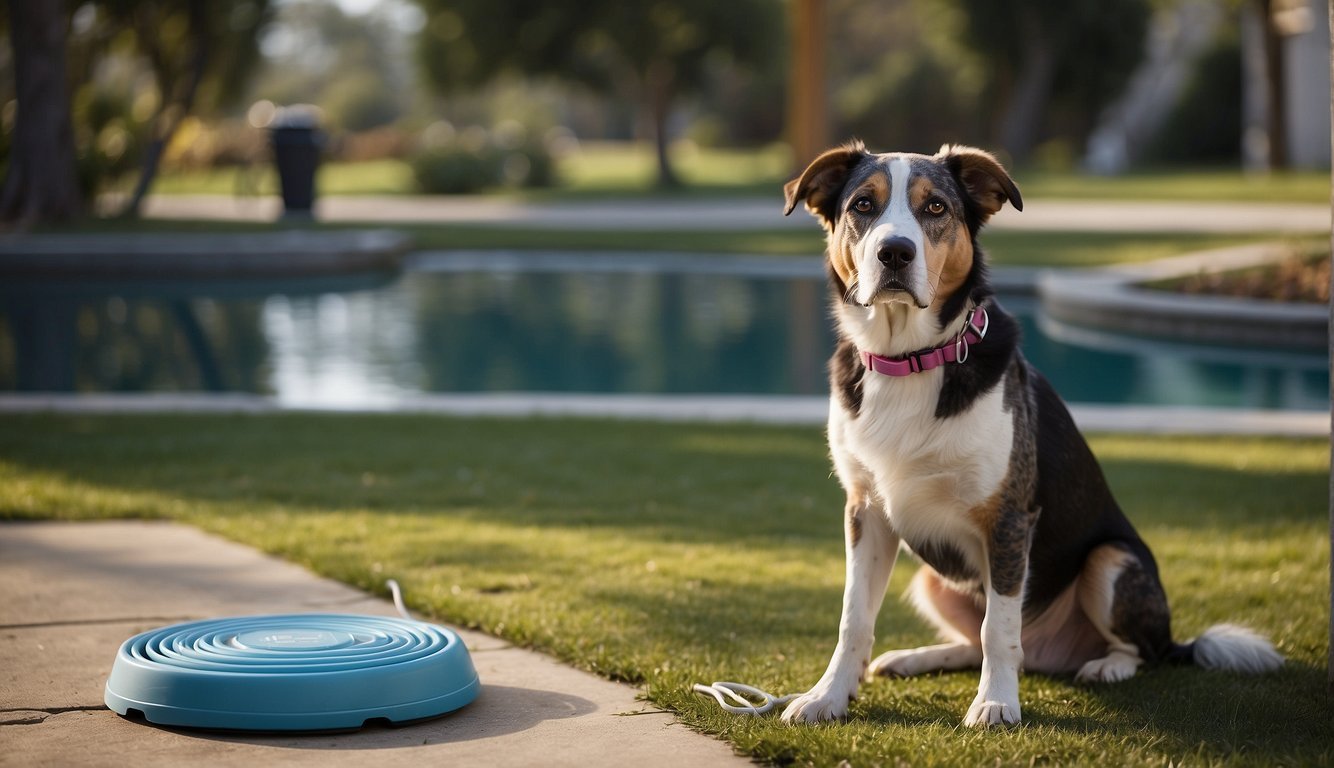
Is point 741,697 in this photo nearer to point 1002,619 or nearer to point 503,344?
point 1002,619

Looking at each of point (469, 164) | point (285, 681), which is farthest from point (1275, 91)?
point (285, 681)

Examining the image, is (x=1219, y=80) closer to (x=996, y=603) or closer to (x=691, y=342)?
(x=691, y=342)

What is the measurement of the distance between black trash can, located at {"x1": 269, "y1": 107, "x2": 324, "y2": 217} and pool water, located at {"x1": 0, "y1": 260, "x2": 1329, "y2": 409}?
8.21 metres

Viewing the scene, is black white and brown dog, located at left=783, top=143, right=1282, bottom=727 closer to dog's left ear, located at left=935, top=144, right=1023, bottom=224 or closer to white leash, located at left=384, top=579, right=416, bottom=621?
dog's left ear, located at left=935, top=144, right=1023, bottom=224

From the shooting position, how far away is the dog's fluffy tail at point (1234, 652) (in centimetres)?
459

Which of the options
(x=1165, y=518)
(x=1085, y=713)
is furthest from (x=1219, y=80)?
(x=1085, y=713)

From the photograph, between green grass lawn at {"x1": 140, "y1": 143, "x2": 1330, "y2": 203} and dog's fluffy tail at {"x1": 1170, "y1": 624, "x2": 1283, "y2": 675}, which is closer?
dog's fluffy tail at {"x1": 1170, "y1": 624, "x2": 1283, "y2": 675}

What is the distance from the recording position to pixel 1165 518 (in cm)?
694

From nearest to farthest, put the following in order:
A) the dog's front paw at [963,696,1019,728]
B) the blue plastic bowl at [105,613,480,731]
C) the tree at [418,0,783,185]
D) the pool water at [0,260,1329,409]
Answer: the blue plastic bowl at [105,613,480,731], the dog's front paw at [963,696,1019,728], the pool water at [0,260,1329,409], the tree at [418,0,783,185]

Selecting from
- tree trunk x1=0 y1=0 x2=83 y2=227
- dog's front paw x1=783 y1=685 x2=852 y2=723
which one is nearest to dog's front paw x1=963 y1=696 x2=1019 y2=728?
dog's front paw x1=783 y1=685 x2=852 y2=723

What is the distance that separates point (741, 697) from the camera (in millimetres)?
4199

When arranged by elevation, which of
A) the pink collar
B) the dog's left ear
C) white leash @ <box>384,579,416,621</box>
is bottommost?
Answer: white leash @ <box>384,579,416,621</box>

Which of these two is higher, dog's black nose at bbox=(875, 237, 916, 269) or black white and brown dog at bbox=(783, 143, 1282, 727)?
dog's black nose at bbox=(875, 237, 916, 269)

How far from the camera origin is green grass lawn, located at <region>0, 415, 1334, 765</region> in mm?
4066
